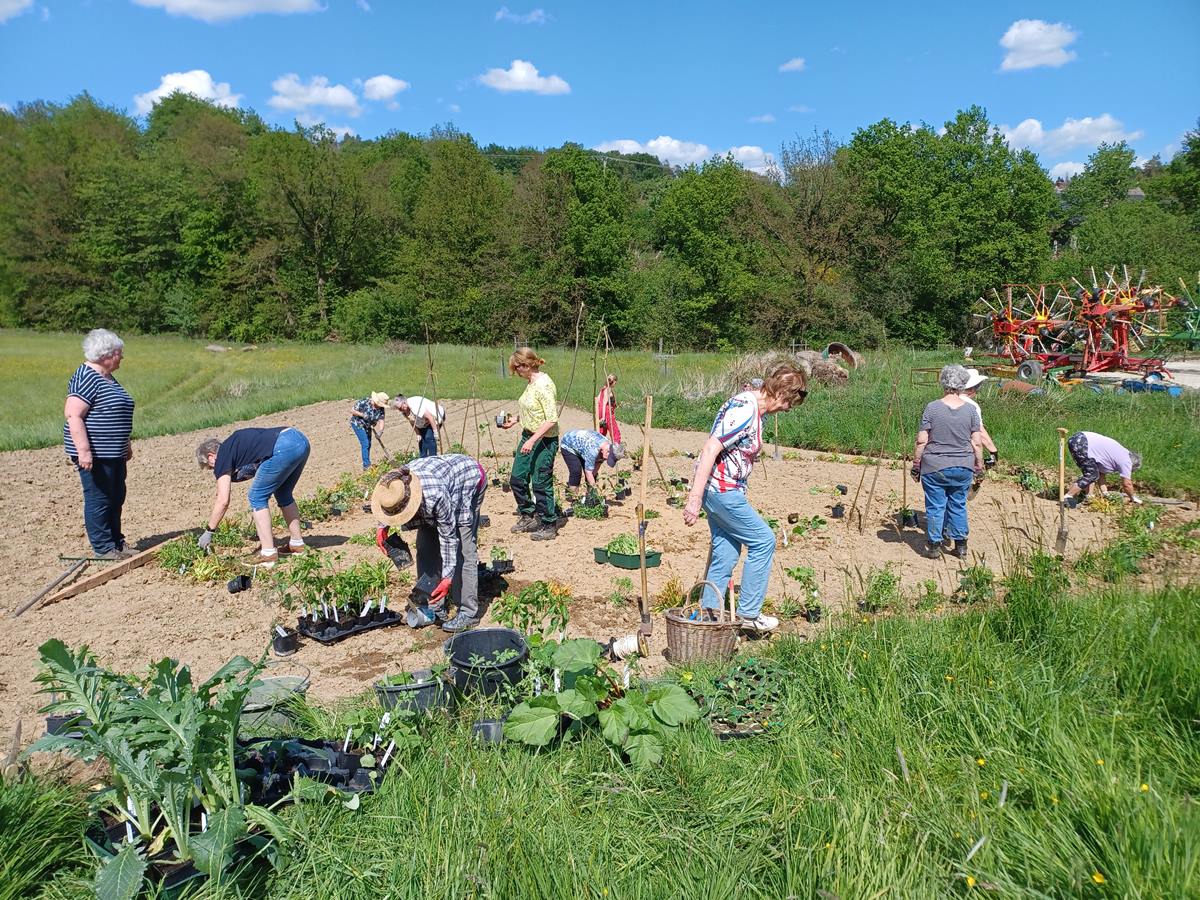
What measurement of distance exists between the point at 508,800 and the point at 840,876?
1.20m

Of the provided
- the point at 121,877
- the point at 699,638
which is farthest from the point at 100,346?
the point at 699,638

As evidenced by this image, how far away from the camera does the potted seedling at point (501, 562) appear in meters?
6.12

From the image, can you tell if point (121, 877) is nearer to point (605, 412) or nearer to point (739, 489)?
point (739, 489)

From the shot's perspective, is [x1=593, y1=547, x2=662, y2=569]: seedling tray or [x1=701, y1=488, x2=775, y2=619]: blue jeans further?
[x1=593, y1=547, x2=662, y2=569]: seedling tray

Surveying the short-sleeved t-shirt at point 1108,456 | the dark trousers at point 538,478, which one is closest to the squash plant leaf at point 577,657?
the dark trousers at point 538,478

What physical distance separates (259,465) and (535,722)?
13.4 feet

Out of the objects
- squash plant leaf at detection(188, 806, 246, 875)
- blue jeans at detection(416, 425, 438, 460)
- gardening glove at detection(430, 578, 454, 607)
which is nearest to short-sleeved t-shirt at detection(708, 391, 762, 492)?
gardening glove at detection(430, 578, 454, 607)

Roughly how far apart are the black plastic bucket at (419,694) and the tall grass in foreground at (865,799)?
1.33 ft

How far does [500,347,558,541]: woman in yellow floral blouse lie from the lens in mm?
6707

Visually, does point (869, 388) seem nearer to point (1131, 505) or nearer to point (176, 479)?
point (1131, 505)

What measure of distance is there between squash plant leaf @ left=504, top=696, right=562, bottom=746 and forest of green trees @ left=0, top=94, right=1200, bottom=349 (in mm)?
29137

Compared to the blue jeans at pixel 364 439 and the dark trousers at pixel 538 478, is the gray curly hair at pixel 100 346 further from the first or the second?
the dark trousers at pixel 538 478

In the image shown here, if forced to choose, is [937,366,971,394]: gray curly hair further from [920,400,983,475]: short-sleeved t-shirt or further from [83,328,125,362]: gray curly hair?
[83,328,125,362]: gray curly hair

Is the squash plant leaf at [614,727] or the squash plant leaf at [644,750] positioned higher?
the squash plant leaf at [614,727]
